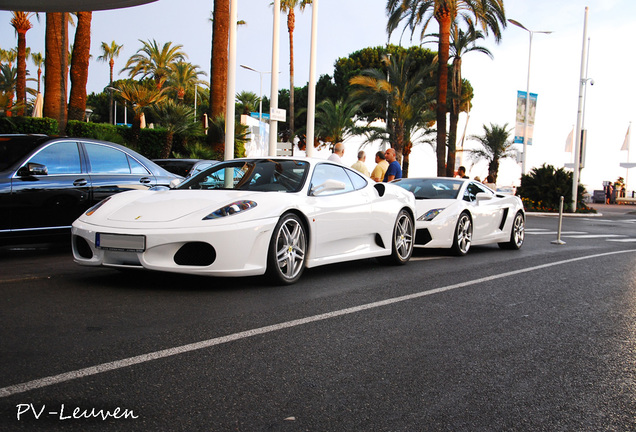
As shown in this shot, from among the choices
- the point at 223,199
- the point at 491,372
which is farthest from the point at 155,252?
the point at 491,372

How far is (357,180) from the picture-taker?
7.82 metres

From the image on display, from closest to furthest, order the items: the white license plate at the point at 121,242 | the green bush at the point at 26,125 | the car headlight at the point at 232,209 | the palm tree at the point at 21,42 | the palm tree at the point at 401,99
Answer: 1. the white license plate at the point at 121,242
2. the car headlight at the point at 232,209
3. the green bush at the point at 26,125
4. the palm tree at the point at 401,99
5. the palm tree at the point at 21,42

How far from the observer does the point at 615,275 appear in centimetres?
812

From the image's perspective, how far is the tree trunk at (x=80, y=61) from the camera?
2108cm

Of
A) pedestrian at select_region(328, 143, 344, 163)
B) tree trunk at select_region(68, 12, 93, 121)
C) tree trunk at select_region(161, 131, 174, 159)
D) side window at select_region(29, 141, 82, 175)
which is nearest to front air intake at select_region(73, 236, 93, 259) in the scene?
side window at select_region(29, 141, 82, 175)

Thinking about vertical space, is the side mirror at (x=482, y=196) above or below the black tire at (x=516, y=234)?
above

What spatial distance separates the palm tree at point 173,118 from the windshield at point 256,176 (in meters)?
16.2

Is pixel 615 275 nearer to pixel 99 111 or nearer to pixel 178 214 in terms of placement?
pixel 178 214

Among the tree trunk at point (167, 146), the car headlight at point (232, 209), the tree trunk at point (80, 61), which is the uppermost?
the tree trunk at point (80, 61)

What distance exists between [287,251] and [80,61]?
17696mm

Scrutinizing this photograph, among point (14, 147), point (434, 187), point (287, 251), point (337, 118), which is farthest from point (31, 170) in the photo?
point (337, 118)

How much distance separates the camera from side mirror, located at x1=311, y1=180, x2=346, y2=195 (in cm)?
677

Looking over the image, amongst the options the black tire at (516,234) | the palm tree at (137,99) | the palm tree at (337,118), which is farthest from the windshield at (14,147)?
the palm tree at (337,118)

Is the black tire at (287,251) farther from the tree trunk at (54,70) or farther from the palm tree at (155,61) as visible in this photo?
the palm tree at (155,61)
